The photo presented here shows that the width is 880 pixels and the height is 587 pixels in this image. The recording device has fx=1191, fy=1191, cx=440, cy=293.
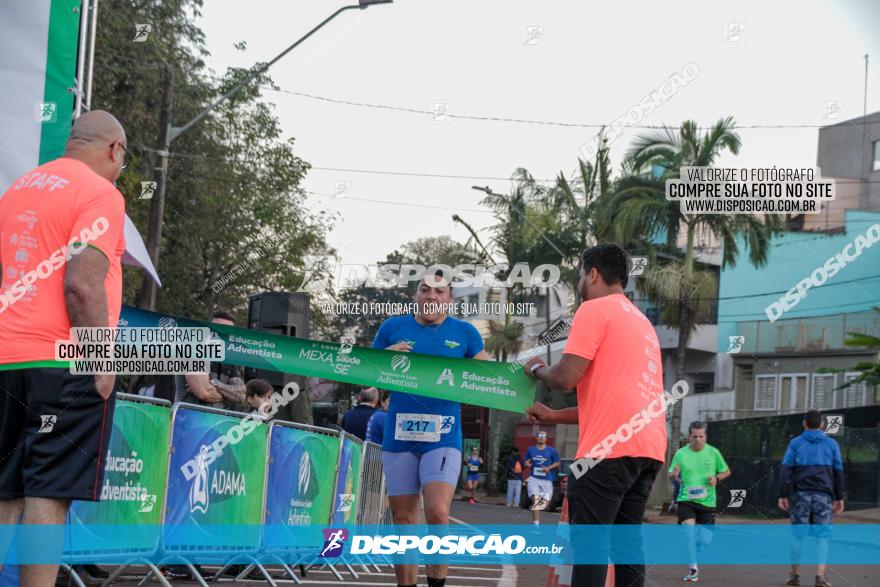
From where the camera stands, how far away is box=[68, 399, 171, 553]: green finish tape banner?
7.28 meters

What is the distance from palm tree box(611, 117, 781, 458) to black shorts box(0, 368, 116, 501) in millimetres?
30462

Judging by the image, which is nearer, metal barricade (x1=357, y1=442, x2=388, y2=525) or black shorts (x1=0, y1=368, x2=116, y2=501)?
black shorts (x1=0, y1=368, x2=116, y2=501)

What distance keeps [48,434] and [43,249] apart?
727 mm

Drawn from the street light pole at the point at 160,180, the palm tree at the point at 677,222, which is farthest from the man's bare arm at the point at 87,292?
the palm tree at the point at 677,222

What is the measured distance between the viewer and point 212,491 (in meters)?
8.49

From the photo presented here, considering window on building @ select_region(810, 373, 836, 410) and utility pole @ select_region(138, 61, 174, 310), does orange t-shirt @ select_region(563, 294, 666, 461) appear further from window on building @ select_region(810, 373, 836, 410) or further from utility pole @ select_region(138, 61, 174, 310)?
window on building @ select_region(810, 373, 836, 410)

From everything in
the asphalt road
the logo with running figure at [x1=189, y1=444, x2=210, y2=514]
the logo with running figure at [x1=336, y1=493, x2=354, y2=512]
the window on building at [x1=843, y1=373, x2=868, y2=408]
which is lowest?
the asphalt road

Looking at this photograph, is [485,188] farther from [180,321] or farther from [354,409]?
[180,321]

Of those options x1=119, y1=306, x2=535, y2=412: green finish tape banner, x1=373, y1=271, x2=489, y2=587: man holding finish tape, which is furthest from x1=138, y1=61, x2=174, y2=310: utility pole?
x1=373, y1=271, x2=489, y2=587: man holding finish tape

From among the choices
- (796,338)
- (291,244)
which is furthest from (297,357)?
(796,338)

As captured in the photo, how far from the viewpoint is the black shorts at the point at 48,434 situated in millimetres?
4602

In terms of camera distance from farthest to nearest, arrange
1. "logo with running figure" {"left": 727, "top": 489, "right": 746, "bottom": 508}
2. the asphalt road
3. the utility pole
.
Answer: "logo with running figure" {"left": 727, "top": 489, "right": 746, "bottom": 508} < the utility pole < the asphalt road

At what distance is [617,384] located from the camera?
576 centimetres

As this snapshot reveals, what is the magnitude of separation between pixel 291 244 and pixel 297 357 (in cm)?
3348
